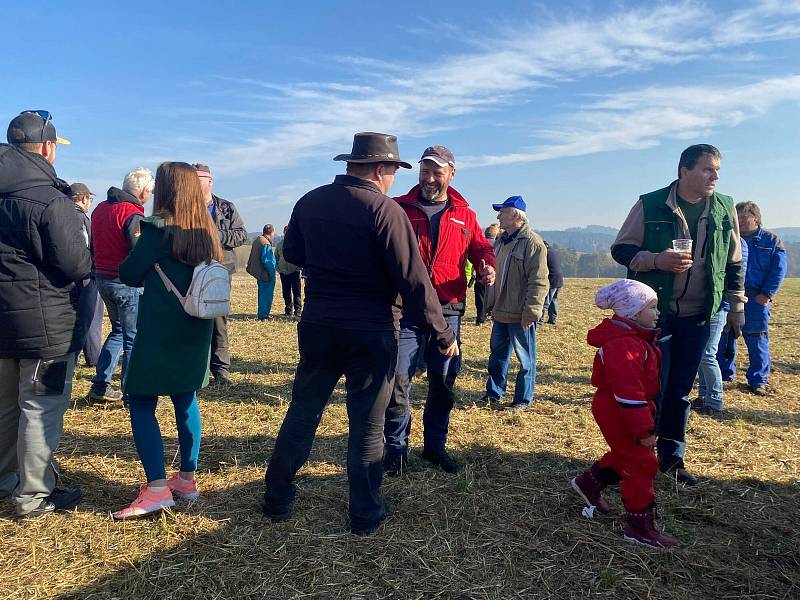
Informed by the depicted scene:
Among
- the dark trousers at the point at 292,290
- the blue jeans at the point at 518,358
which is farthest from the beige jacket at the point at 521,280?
the dark trousers at the point at 292,290

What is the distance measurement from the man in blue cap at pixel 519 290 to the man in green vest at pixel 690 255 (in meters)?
1.67

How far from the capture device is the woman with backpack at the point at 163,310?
354 centimetres

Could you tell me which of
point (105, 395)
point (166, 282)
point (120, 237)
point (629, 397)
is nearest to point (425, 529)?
point (629, 397)

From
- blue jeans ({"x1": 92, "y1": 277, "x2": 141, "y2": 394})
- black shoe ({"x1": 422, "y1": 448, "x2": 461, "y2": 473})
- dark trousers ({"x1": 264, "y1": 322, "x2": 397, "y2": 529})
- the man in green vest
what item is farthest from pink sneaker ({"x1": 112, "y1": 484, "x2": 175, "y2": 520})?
the man in green vest

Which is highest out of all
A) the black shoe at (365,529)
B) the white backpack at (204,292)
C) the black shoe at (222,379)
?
the white backpack at (204,292)

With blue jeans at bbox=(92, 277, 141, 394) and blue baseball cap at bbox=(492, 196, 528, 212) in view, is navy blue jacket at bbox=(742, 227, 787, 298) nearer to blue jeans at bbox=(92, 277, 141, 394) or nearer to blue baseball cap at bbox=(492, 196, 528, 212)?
blue baseball cap at bbox=(492, 196, 528, 212)

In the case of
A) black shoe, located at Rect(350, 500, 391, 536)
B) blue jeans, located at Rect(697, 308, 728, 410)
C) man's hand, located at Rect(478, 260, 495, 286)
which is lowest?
black shoe, located at Rect(350, 500, 391, 536)

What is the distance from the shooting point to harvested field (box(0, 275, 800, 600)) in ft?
10.1

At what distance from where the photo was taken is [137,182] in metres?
5.57

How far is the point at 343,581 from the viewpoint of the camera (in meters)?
3.08

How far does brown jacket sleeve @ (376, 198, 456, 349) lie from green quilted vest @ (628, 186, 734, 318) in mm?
2001

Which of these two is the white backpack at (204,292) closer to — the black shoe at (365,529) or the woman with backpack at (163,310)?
the woman with backpack at (163,310)

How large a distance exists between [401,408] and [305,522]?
43.6 inches

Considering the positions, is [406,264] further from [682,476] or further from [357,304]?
[682,476]
